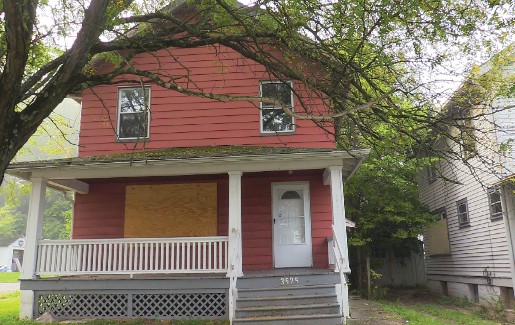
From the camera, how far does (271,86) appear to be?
12.2 metres

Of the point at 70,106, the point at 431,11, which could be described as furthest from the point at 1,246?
the point at 431,11

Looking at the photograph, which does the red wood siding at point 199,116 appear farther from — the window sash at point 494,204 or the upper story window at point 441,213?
the upper story window at point 441,213

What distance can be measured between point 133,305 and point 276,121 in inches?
230

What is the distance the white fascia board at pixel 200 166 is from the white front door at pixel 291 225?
1732 mm

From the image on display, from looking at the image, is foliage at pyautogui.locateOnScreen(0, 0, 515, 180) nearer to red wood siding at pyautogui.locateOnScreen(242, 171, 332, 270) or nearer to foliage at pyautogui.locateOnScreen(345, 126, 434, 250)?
red wood siding at pyautogui.locateOnScreen(242, 171, 332, 270)

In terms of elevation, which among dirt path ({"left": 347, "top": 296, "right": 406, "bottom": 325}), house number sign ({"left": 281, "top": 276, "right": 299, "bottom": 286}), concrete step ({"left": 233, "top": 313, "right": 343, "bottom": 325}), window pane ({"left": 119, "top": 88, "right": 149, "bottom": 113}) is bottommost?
dirt path ({"left": 347, "top": 296, "right": 406, "bottom": 325})

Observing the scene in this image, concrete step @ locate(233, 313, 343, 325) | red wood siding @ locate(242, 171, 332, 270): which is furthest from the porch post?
red wood siding @ locate(242, 171, 332, 270)

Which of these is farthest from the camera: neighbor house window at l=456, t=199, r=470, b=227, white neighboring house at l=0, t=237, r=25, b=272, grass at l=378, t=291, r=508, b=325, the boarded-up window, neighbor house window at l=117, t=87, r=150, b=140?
white neighboring house at l=0, t=237, r=25, b=272

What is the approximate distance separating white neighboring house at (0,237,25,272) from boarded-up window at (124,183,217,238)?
53999 millimetres

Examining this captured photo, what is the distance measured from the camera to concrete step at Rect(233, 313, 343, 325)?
791cm

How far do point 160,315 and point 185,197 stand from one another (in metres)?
3.17

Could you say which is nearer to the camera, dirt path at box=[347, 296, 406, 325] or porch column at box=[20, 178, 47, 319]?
dirt path at box=[347, 296, 406, 325]

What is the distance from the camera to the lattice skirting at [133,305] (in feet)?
30.6

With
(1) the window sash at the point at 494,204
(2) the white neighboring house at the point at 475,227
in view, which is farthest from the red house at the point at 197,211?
(1) the window sash at the point at 494,204
